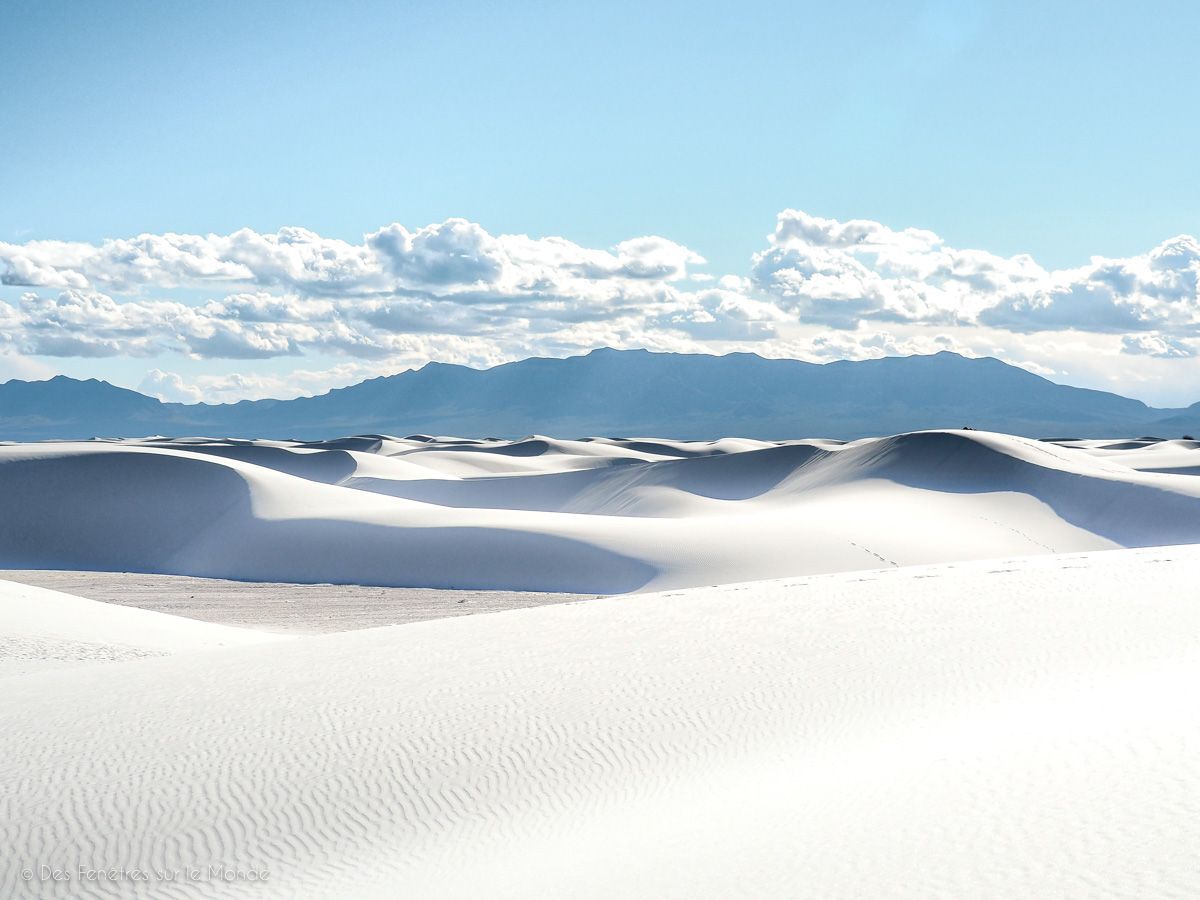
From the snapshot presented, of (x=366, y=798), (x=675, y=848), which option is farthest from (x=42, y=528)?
(x=675, y=848)

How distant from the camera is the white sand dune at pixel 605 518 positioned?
2686 centimetres

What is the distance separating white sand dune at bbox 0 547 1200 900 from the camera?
181 inches

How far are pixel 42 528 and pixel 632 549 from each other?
20528mm

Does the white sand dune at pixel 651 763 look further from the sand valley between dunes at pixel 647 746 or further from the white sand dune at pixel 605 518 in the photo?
the white sand dune at pixel 605 518

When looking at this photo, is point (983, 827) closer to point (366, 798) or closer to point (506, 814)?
point (506, 814)

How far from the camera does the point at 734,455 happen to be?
5738 cm

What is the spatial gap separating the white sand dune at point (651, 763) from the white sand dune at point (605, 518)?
15.3m

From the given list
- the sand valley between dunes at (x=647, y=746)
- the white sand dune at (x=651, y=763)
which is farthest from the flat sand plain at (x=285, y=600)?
the white sand dune at (x=651, y=763)

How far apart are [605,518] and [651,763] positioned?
25341mm

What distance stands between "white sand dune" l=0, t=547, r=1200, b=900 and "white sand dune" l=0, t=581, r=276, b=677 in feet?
7.66

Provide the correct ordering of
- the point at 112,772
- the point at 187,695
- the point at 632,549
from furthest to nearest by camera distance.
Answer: the point at 632,549, the point at 187,695, the point at 112,772

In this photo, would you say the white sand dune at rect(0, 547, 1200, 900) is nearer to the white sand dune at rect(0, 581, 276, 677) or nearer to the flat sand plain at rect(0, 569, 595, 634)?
the white sand dune at rect(0, 581, 276, 677)

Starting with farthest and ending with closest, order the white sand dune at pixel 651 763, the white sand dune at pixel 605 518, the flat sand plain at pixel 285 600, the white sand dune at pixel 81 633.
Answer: the white sand dune at pixel 605 518 < the flat sand plain at pixel 285 600 < the white sand dune at pixel 81 633 < the white sand dune at pixel 651 763

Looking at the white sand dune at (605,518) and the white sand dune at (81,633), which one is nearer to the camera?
the white sand dune at (81,633)
